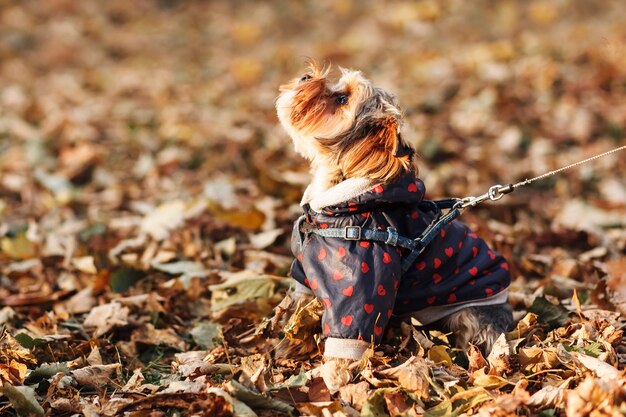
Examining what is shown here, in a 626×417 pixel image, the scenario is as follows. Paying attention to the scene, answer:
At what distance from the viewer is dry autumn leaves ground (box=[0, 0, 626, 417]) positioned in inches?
121

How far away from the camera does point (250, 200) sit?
19.2 feet

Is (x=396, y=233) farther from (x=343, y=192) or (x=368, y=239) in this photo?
(x=343, y=192)

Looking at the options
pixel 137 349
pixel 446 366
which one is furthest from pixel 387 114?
pixel 137 349

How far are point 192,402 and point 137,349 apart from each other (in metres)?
0.99

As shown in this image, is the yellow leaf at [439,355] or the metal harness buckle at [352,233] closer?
the metal harness buckle at [352,233]

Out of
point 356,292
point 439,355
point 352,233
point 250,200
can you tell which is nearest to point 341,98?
point 352,233

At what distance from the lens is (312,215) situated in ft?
11.2

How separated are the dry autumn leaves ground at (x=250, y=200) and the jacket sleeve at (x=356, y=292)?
13 cm

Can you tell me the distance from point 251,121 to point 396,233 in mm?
5221

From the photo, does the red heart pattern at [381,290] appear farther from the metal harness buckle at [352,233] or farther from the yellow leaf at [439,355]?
the yellow leaf at [439,355]

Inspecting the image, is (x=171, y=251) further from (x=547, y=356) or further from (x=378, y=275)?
(x=547, y=356)

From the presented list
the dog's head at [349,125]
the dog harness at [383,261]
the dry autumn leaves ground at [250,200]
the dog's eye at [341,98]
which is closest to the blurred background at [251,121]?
the dry autumn leaves ground at [250,200]

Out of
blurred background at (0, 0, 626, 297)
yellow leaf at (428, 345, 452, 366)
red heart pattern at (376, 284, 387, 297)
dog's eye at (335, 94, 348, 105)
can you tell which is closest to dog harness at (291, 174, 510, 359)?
red heart pattern at (376, 284, 387, 297)

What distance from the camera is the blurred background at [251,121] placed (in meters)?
5.16
